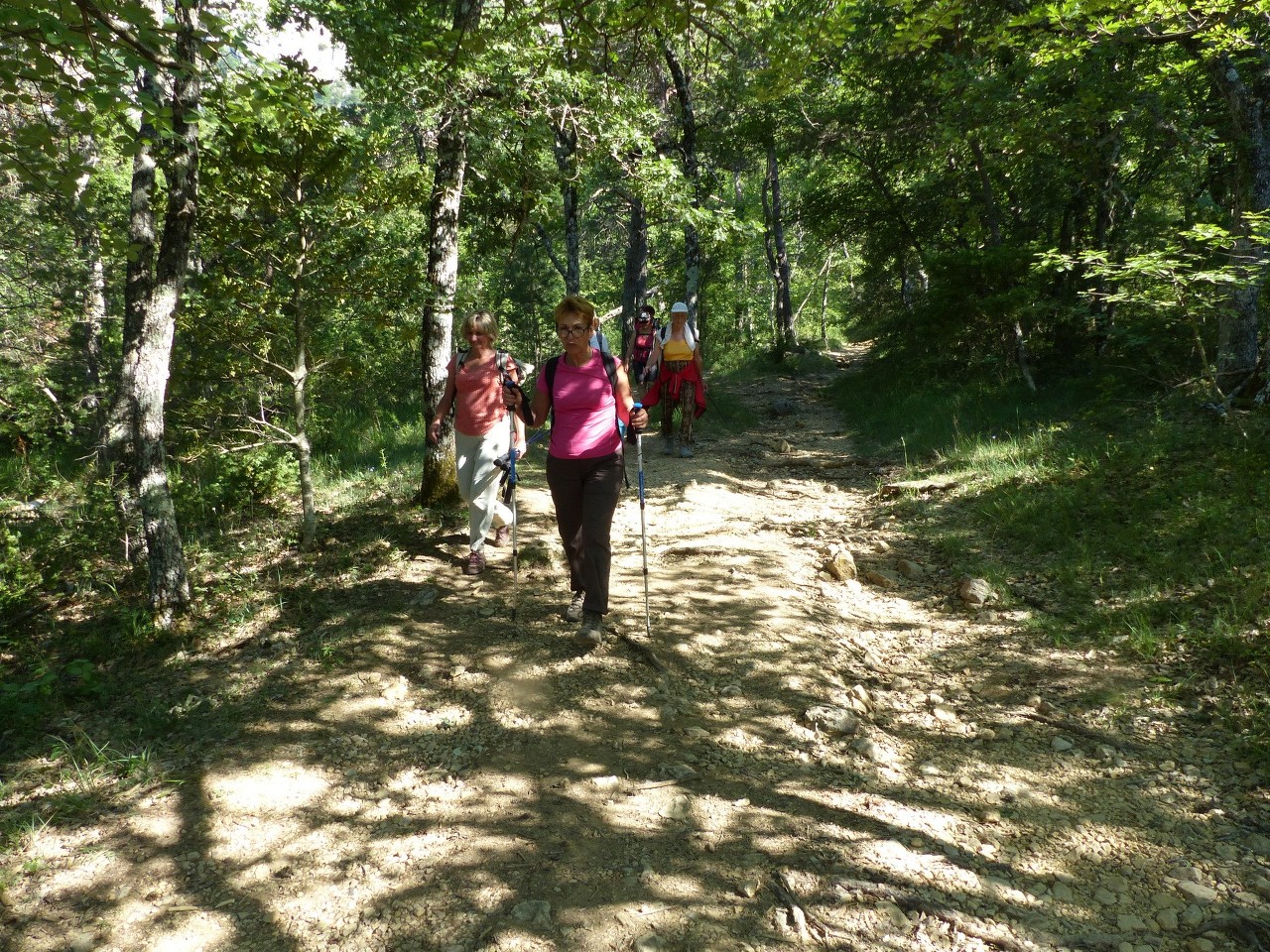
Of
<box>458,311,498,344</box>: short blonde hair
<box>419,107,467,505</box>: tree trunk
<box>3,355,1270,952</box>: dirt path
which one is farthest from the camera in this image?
<box>419,107,467,505</box>: tree trunk

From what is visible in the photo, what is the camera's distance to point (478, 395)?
579 cm

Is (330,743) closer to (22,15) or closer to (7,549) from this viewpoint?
(22,15)

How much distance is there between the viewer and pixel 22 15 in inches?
104

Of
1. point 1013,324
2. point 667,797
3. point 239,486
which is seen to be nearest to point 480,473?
point 667,797

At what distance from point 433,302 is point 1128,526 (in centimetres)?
625

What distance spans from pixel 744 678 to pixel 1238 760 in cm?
257

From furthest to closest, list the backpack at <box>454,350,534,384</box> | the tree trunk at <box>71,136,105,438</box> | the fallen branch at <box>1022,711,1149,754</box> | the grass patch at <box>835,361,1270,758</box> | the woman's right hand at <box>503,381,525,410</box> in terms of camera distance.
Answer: the tree trunk at <box>71,136,105,438</box>, the backpack at <box>454,350,534,384</box>, the woman's right hand at <box>503,381,525,410</box>, the grass patch at <box>835,361,1270,758</box>, the fallen branch at <box>1022,711,1149,754</box>

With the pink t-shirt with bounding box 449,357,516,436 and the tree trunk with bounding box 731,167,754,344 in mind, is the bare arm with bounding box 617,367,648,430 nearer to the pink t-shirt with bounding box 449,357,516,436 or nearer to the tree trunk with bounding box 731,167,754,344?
the pink t-shirt with bounding box 449,357,516,436

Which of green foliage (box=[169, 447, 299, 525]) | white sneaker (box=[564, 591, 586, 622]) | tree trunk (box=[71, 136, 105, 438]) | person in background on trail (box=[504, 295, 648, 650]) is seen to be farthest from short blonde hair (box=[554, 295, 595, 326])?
tree trunk (box=[71, 136, 105, 438])

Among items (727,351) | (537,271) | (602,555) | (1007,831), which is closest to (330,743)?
(602,555)

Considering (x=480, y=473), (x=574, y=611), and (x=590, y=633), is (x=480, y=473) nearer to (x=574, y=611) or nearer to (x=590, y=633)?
(x=574, y=611)

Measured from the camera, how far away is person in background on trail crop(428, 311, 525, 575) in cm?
578

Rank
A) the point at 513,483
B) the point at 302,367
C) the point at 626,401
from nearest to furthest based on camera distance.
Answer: the point at 626,401 < the point at 513,483 < the point at 302,367

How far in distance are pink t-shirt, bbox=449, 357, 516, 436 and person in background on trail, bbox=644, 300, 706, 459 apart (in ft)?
13.1
